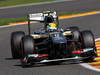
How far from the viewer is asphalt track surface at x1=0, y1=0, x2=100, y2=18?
101 ft

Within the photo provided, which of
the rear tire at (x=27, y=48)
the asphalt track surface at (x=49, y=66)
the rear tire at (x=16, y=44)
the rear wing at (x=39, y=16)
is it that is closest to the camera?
the asphalt track surface at (x=49, y=66)

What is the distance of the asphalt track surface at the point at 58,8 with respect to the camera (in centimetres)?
3093

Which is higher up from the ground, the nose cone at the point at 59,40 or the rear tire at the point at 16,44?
the nose cone at the point at 59,40

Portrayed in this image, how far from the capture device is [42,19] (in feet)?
Answer: 51.5

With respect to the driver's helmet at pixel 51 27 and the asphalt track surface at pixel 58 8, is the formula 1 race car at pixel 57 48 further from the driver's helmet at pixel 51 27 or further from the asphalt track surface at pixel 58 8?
the asphalt track surface at pixel 58 8

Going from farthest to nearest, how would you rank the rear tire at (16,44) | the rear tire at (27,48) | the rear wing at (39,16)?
1. the rear wing at (39,16)
2. the rear tire at (16,44)
3. the rear tire at (27,48)

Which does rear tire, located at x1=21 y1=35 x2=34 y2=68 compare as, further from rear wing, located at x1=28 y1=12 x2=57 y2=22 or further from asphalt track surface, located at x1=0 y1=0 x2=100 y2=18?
asphalt track surface, located at x1=0 y1=0 x2=100 y2=18

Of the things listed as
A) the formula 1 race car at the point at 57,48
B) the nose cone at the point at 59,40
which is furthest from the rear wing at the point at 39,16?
the nose cone at the point at 59,40

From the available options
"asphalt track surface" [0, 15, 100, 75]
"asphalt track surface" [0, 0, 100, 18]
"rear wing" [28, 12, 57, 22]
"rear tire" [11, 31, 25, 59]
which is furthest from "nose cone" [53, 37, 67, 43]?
"asphalt track surface" [0, 0, 100, 18]

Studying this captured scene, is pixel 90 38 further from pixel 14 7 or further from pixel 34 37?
pixel 14 7

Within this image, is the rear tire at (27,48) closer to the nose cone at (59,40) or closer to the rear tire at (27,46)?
the rear tire at (27,46)

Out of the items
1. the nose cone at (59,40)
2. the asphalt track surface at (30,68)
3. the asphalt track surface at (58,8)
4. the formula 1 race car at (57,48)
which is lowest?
the asphalt track surface at (58,8)

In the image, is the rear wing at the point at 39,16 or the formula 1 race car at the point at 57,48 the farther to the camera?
the rear wing at the point at 39,16

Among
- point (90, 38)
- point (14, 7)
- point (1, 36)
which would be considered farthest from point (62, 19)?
point (90, 38)
